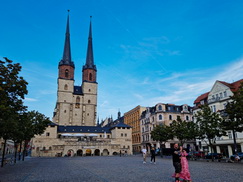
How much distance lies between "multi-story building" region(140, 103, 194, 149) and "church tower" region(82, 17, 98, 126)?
91.2ft

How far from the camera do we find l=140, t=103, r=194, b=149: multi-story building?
6712 centimetres

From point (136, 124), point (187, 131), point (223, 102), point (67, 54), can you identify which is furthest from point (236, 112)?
point (67, 54)

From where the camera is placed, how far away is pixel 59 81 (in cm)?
8969

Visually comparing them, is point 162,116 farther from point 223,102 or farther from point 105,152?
point 223,102

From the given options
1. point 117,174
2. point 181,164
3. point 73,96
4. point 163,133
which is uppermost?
point 73,96

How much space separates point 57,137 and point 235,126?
58284mm

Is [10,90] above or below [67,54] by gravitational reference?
below

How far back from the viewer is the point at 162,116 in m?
67.4

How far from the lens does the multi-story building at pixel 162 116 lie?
67.1 m

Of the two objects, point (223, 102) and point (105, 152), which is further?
point (105, 152)

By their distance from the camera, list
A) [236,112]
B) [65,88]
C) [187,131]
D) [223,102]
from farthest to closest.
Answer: [65,88]
[223,102]
[187,131]
[236,112]

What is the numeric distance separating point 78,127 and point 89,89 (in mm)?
22821

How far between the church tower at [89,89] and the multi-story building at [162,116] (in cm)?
2780

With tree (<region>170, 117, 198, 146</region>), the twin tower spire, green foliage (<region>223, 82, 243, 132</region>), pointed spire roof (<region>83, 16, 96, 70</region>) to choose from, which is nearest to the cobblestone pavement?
green foliage (<region>223, 82, 243, 132</region>)
